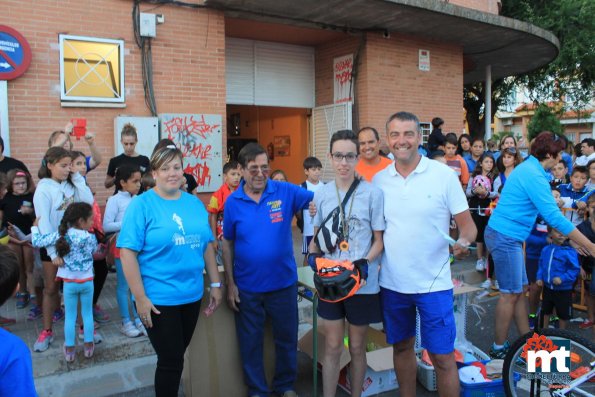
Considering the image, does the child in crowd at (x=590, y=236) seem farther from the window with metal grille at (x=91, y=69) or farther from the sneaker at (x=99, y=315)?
the window with metal grille at (x=91, y=69)

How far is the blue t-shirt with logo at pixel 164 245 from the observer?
9.91ft

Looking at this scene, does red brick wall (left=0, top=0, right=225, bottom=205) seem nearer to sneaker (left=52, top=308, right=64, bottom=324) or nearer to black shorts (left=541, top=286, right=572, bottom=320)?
sneaker (left=52, top=308, right=64, bottom=324)

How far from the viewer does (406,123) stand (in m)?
3.09

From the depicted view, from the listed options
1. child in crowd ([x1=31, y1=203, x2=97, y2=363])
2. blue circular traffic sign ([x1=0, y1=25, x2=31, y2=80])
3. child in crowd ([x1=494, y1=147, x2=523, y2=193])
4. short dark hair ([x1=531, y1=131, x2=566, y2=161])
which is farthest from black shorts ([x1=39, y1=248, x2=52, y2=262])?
child in crowd ([x1=494, y1=147, x2=523, y2=193])

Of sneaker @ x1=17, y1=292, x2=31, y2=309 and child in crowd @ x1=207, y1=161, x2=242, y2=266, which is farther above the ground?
child in crowd @ x1=207, y1=161, x2=242, y2=266

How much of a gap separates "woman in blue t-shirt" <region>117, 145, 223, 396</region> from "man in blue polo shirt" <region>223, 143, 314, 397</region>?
1.32ft

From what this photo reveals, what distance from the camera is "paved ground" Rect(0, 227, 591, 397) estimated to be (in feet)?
13.4

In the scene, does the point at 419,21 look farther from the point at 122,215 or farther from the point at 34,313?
the point at 34,313

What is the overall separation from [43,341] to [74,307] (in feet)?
1.66

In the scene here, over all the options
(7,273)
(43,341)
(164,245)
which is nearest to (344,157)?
(164,245)

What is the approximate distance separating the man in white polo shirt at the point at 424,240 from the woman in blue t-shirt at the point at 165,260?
130 cm

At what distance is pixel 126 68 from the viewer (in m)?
7.38

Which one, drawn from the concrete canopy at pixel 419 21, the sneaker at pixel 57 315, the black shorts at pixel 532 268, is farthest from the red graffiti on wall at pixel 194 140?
the black shorts at pixel 532 268

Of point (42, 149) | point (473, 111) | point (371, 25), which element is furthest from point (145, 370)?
point (473, 111)
